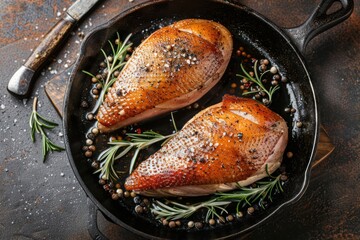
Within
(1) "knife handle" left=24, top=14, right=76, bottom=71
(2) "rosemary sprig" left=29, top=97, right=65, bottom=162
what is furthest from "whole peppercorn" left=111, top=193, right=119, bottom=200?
(1) "knife handle" left=24, top=14, right=76, bottom=71

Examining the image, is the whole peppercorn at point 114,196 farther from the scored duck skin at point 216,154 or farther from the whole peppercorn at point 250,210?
the whole peppercorn at point 250,210

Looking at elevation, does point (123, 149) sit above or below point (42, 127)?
below

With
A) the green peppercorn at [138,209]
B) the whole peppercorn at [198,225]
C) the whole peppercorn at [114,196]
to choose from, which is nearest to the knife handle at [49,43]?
the whole peppercorn at [114,196]

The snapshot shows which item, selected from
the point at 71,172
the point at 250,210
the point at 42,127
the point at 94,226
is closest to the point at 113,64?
the point at 42,127

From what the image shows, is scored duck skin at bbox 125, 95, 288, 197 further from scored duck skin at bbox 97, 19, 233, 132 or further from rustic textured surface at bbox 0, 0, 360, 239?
rustic textured surface at bbox 0, 0, 360, 239

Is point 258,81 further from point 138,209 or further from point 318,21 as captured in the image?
point 138,209

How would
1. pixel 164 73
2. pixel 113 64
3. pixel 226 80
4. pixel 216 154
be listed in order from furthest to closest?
pixel 226 80
pixel 113 64
pixel 164 73
pixel 216 154

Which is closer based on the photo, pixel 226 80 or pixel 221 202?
pixel 221 202

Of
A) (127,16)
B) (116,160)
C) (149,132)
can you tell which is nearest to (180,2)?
(127,16)
